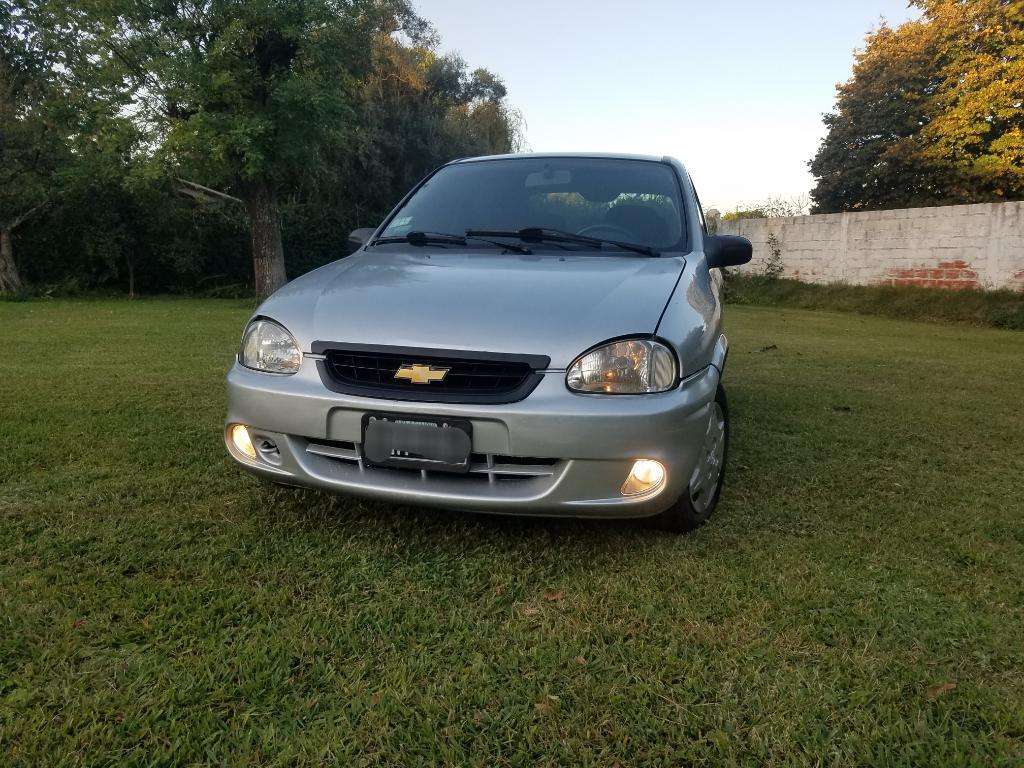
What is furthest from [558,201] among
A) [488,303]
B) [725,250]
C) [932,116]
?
[932,116]

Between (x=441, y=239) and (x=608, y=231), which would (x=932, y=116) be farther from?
(x=441, y=239)

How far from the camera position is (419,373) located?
2346mm

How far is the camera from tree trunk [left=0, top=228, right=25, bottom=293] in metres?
16.0

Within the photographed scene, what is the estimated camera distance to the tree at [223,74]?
46.0 ft

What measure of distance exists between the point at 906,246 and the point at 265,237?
44.0ft

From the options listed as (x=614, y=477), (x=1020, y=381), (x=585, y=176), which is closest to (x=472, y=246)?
(x=585, y=176)

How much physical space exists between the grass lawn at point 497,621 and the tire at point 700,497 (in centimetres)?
7

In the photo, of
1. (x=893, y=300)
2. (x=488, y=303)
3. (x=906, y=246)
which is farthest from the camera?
(x=906, y=246)

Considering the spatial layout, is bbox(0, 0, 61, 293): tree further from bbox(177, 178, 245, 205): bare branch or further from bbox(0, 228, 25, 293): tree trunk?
bbox(177, 178, 245, 205): bare branch

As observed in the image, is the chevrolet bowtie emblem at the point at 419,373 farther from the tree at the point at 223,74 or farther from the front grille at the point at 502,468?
the tree at the point at 223,74

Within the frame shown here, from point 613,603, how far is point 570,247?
1545 millimetres

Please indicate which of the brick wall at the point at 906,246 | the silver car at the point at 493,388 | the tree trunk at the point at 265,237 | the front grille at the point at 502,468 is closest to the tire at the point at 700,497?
the silver car at the point at 493,388

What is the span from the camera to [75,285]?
16938 millimetres

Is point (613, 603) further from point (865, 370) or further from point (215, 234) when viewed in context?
point (215, 234)
